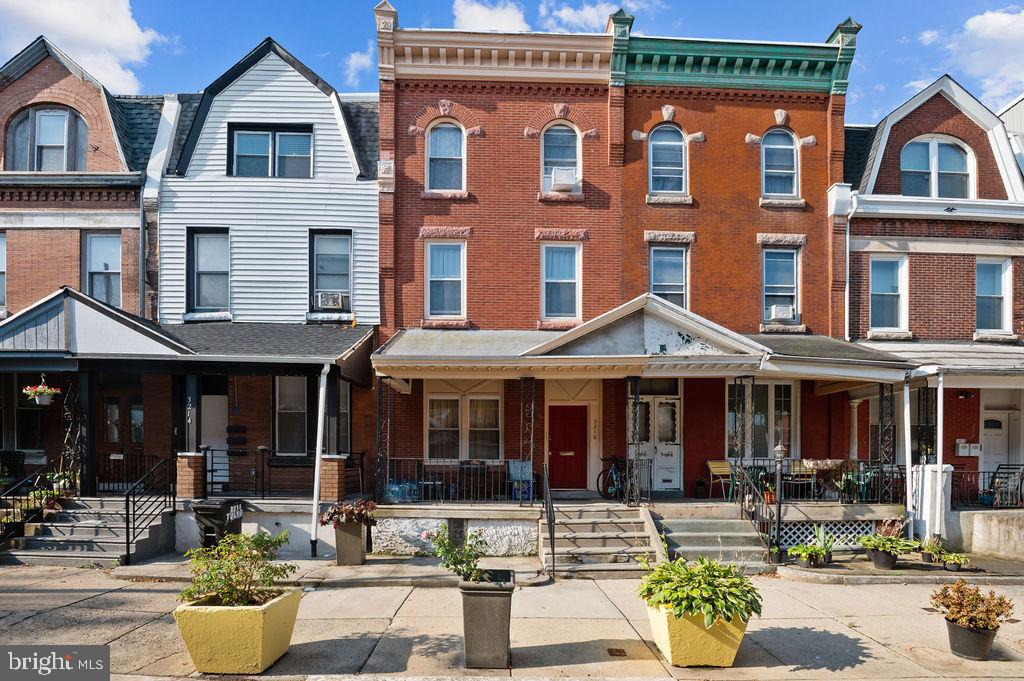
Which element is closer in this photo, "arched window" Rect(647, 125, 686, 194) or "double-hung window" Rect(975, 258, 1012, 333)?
"arched window" Rect(647, 125, 686, 194)

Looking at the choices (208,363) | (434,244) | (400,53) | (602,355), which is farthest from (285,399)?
(400,53)

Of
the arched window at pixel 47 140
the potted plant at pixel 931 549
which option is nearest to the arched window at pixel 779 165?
the potted plant at pixel 931 549

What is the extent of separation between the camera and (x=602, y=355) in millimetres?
12820

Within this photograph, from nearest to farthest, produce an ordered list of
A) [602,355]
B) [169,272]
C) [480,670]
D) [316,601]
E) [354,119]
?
1. [480,670]
2. [316,601]
3. [602,355]
4. [169,272]
5. [354,119]

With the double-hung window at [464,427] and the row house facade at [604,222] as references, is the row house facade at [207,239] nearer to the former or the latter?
the row house facade at [604,222]

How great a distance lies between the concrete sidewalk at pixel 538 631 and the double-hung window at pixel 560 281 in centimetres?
647

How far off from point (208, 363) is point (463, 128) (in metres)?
7.44

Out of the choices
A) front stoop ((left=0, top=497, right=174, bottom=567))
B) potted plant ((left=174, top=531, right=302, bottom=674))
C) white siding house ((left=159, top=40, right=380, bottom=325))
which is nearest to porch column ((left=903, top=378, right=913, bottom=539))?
white siding house ((left=159, top=40, right=380, bottom=325))

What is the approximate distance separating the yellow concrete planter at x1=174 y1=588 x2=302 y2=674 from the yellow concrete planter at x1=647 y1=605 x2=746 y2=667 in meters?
4.23

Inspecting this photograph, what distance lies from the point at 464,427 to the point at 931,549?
922 cm

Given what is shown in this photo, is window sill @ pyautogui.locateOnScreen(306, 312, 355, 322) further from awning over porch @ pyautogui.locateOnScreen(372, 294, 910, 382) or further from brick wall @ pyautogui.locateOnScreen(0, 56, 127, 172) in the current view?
brick wall @ pyautogui.locateOnScreen(0, 56, 127, 172)

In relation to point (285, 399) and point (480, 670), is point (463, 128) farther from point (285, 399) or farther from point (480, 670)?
point (480, 670)

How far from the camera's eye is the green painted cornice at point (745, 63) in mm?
15461

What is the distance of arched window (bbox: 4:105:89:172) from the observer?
1540cm
